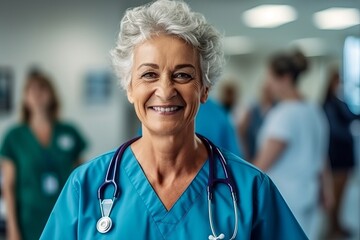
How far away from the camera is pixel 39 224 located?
322 cm

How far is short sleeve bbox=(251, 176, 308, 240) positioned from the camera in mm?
1444

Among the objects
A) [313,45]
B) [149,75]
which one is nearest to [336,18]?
[313,45]

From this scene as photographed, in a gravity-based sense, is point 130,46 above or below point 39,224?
above

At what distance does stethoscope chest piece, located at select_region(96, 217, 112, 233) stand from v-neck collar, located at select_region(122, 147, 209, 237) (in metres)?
0.09

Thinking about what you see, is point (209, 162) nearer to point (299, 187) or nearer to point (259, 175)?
point (259, 175)

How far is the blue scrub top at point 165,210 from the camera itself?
4.61 feet

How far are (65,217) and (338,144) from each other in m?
4.55

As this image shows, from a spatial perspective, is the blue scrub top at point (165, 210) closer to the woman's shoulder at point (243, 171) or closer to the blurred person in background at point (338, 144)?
the woman's shoulder at point (243, 171)

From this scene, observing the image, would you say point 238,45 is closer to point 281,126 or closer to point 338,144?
point 338,144

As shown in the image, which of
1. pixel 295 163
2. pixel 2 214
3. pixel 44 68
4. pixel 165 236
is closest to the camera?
pixel 165 236

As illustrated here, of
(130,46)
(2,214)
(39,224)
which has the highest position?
(130,46)

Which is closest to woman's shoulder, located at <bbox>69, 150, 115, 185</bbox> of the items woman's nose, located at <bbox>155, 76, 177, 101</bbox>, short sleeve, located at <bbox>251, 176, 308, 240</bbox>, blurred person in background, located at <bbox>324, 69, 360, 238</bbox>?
woman's nose, located at <bbox>155, 76, 177, 101</bbox>

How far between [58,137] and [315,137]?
1.28m

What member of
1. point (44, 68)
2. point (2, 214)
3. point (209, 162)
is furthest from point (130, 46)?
point (44, 68)
